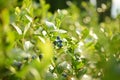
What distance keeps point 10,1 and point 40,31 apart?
0.36 m

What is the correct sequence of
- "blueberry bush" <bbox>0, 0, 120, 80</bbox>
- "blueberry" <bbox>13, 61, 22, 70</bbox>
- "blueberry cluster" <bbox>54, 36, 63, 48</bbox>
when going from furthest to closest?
"blueberry cluster" <bbox>54, 36, 63, 48</bbox>, "blueberry" <bbox>13, 61, 22, 70</bbox>, "blueberry bush" <bbox>0, 0, 120, 80</bbox>

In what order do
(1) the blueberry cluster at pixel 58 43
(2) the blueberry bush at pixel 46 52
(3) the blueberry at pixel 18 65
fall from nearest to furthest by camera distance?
(2) the blueberry bush at pixel 46 52, (3) the blueberry at pixel 18 65, (1) the blueberry cluster at pixel 58 43

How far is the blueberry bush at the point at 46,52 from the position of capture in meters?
0.38

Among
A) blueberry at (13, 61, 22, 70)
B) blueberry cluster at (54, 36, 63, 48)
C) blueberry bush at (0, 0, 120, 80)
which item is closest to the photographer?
blueberry bush at (0, 0, 120, 80)

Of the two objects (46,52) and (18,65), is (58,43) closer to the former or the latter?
(18,65)

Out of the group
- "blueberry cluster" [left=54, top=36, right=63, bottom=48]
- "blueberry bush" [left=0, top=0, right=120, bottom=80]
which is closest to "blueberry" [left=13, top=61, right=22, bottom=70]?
"blueberry bush" [left=0, top=0, right=120, bottom=80]

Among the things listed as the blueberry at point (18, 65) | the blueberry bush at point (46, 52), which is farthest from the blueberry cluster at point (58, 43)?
the blueberry at point (18, 65)

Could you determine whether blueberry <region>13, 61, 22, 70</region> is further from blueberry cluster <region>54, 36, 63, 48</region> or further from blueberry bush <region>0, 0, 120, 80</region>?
blueberry cluster <region>54, 36, 63, 48</region>

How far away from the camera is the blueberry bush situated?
0.38 meters

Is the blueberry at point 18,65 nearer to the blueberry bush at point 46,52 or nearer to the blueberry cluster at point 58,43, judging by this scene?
the blueberry bush at point 46,52

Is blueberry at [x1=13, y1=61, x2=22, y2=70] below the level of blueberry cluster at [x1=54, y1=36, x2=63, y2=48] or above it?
below

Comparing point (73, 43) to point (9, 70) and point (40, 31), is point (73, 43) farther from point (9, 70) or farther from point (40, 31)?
point (9, 70)

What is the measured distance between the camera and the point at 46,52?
1.21ft

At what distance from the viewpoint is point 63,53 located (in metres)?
0.76
